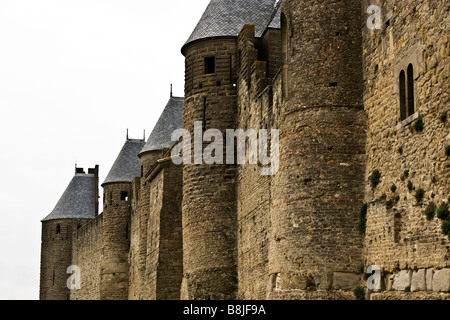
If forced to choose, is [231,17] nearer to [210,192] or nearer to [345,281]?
[210,192]

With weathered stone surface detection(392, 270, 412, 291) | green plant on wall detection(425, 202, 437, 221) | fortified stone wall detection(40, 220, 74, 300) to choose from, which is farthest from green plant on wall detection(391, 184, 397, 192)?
fortified stone wall detection(40, 220, 74, 300)

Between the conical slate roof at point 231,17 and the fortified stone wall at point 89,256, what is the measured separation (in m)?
17.9

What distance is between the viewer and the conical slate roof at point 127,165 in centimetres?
3912

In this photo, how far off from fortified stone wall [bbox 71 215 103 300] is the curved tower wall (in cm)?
1670

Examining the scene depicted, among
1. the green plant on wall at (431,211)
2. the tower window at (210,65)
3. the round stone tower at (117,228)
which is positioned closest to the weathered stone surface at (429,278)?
the green plant on wall at (431,211)

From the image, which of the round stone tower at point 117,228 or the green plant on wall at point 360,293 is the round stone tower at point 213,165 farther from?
the round stone tower at point 117,228

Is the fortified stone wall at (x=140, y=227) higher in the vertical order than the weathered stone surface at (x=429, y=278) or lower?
higher

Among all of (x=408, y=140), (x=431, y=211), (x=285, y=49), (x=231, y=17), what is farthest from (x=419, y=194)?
(x=231, y=17)

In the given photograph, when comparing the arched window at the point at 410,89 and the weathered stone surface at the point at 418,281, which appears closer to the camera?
the weathered stone surface at the point at 418,281

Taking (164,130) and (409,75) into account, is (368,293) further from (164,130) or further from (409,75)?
(164,130)

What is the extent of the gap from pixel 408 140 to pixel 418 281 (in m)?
2.44

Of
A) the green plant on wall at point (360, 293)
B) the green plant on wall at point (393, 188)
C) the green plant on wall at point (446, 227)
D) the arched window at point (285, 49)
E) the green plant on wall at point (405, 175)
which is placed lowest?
the green plant on wall at point (360, 293)

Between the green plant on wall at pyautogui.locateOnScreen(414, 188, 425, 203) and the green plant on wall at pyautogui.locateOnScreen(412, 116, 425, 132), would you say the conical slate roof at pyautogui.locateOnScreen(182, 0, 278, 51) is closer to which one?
the green plant on wall at pyautogui.locateOnScreen(412, 116, 425, 132)

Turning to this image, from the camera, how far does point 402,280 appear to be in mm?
14594
